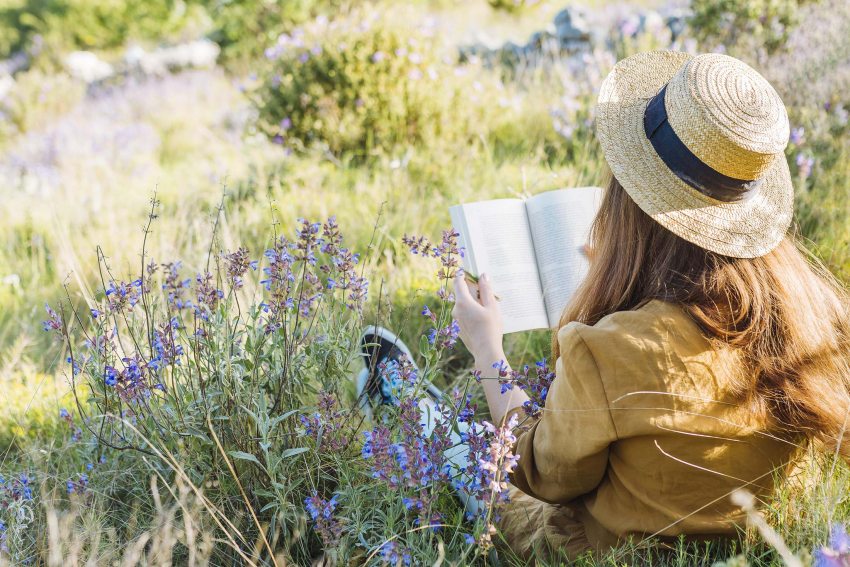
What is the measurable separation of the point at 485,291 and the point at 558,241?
35 centimetres

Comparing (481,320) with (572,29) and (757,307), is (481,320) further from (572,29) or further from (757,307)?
(572,29)

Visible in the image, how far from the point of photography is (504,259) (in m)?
2.30

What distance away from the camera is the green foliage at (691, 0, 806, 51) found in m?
5.16

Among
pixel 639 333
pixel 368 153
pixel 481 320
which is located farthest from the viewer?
pixel 368 153

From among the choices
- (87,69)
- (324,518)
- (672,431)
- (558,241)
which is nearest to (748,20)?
(558,241)

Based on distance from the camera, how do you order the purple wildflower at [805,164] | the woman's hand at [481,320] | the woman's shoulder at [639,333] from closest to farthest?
the woman's shoulder at [639,333] → the woman's hand at [481,320] → the purple wildflower at [805,164]

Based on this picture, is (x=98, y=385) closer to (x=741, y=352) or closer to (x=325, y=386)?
(x=325, y=386)

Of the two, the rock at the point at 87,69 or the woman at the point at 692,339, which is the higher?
the woman at the point at 692,339

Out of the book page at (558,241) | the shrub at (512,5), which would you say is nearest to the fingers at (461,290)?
the book page at (558,241)

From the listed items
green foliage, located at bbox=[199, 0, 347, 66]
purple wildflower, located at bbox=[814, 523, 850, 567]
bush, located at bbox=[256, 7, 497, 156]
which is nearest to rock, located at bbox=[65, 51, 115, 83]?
green foliage, located at bbox=[199, 0, 347, 66]

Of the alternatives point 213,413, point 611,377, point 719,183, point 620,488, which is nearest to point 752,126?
point 719,183

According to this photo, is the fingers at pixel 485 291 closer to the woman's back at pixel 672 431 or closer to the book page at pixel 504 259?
the book page at pixel 504 259

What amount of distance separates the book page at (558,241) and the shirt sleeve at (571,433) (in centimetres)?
64

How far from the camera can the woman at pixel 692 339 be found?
1593 millimetres
